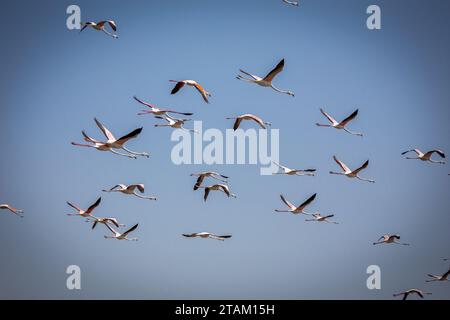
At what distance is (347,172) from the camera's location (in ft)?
125

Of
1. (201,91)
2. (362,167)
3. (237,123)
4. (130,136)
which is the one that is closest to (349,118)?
(362,167)

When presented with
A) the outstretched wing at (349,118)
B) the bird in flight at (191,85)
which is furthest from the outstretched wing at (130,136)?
the outstretched wing at (349,118)

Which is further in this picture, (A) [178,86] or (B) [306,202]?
(B) [306,202]

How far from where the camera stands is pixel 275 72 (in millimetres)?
31703

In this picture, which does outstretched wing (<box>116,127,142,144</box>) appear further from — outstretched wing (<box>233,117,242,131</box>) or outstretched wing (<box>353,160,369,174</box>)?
outstretched wing (<box>353,160,369,174</box>)

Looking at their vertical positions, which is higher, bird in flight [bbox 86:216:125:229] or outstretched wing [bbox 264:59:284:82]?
outstretched wing [bbox 264:59:284:82]

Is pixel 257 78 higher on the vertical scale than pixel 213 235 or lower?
higher

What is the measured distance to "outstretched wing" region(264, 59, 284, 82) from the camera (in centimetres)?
3084

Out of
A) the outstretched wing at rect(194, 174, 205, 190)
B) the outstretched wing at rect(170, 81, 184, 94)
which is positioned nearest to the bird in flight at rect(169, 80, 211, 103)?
the outstretched wing at rect(170, 81, 184, 94)

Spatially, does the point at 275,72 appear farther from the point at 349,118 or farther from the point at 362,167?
the point at 362,167
